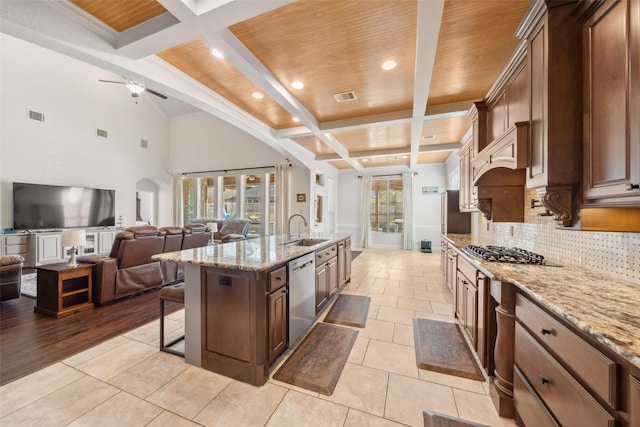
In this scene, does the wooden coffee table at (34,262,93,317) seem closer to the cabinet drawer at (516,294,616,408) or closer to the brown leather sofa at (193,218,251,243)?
the brown leather sofa at (193,218,251,243)

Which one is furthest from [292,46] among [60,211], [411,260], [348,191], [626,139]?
[60,211]

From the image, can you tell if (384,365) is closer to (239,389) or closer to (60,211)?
(239,389)

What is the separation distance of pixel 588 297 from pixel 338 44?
2590 mm

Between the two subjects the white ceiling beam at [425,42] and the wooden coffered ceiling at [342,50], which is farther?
the wooden coffered ceiling at [342,50]

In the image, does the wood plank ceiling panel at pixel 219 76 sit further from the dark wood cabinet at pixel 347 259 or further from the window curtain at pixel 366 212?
the window curtain at pixel 366 212

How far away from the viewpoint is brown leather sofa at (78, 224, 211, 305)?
3.16 meters

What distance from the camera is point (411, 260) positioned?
6.39 meters

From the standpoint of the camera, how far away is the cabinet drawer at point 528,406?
116 centimetres

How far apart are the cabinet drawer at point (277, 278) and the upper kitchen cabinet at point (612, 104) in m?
2.01

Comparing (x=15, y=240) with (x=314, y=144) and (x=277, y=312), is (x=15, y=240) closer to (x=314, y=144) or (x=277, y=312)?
(x=314, y=144)

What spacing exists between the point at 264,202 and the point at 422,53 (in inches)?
252

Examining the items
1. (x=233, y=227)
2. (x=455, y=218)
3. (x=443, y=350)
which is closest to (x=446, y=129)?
(x=455, y=218)

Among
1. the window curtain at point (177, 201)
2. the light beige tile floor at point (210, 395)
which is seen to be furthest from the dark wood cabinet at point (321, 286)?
the window curtain at point (177, 201)

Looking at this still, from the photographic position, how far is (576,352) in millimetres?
962
